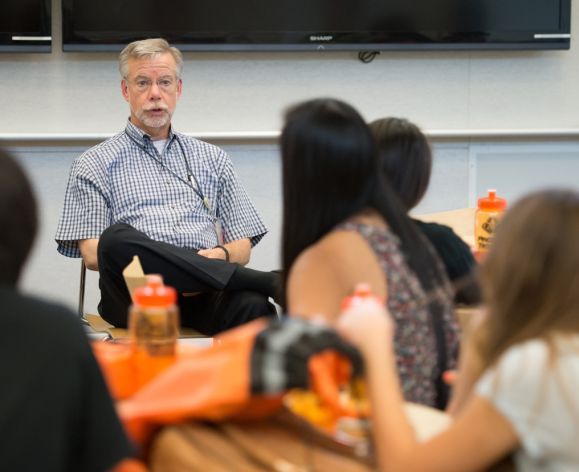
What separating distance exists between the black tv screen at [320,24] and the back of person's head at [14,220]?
376 cm

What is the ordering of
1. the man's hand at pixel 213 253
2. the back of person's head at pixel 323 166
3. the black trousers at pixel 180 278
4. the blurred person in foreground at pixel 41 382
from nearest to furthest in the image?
the blurred person in foreground at pixel 41 382 < the back of person's head at pixel 323 166 < the black trousers at pixel 180 278 < the man's hand at pixel 213 253

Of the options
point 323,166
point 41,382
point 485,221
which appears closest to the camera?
point 41,382

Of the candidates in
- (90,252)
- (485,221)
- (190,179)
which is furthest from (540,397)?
(190,179)

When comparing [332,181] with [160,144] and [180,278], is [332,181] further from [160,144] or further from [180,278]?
[160,144]

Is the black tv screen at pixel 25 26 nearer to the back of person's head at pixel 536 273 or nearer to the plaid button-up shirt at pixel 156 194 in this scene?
the plaid button-up shirt at pixel 156 194

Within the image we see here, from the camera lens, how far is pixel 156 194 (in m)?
4.09

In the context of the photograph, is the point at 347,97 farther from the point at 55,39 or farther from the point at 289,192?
the point at 289,192

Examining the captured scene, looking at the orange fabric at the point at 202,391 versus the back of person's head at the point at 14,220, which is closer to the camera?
the back of person's head at the point at 14,220

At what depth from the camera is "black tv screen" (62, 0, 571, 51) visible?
495 cm

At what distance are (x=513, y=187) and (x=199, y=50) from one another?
1.74 meters

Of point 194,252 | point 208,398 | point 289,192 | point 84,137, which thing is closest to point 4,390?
point 208,398

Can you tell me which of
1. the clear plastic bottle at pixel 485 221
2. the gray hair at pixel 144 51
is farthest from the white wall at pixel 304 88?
the clear plastic bottle at pixel 485 221

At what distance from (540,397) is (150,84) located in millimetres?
3035

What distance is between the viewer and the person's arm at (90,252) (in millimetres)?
3929
